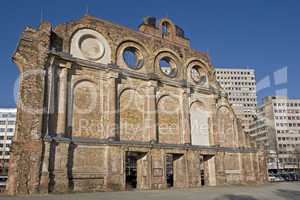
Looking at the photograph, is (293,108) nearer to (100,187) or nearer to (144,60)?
(144,60)

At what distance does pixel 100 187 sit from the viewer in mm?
16688

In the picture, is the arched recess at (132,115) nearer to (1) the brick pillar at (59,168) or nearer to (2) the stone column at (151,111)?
(2) the stone column at (151,111)

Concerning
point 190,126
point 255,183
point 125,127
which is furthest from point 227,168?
point 125,127

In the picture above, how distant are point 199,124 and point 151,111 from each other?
199 inches

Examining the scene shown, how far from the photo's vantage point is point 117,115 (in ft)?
60.6

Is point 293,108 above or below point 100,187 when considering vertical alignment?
above

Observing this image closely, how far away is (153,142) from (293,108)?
6900cm

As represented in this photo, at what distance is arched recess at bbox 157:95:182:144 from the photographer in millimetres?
20531

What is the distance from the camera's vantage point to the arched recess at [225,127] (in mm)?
23875

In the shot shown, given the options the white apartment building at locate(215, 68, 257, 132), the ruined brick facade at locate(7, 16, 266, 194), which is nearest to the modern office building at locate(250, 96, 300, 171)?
A: the white apartment building at locate(215, 68, 257, 132)

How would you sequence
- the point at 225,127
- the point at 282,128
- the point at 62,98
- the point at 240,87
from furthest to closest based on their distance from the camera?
the point at 240,87 → the point at 282,128 → the point at 225,127 → the point at 62,98

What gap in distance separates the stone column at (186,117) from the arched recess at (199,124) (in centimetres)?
79

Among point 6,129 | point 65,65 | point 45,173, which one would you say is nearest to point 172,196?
point 45,173

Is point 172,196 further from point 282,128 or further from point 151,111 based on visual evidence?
point 282,128
